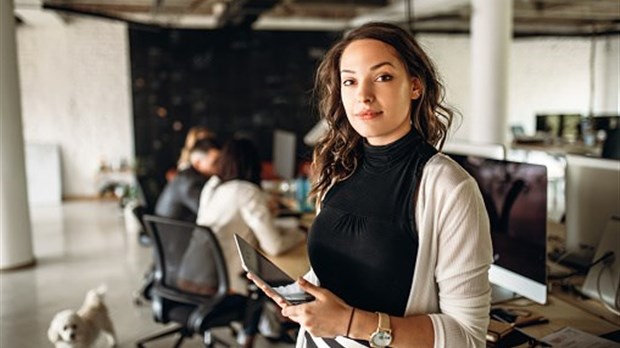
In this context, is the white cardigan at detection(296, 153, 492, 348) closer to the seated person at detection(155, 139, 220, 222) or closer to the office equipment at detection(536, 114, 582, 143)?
the seated person at detection(155, 139, 220, 222)

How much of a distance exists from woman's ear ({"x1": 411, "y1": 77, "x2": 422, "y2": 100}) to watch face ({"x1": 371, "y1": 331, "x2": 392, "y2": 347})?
489mm

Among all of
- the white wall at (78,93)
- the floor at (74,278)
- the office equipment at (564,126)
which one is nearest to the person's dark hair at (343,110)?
the floor at (74,278)

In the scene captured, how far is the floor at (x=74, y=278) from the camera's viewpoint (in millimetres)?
3889

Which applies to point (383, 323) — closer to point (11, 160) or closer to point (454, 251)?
point (454, 251)

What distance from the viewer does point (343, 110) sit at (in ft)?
4.58

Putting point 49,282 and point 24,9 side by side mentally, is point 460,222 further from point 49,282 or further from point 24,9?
point 24,9

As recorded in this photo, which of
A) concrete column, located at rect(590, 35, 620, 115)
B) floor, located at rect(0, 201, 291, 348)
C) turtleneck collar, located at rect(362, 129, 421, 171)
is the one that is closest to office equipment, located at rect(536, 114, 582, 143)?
concrete column, located at rect(590, 35, 620, 115)

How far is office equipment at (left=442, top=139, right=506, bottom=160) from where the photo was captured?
2.33 m

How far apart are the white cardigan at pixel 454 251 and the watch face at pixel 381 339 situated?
92 millimetres

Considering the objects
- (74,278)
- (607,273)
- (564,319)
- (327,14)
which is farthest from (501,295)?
(327,14)

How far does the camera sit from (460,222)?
1.11 metres

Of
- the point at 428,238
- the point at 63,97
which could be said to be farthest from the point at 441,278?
the point at 63,97

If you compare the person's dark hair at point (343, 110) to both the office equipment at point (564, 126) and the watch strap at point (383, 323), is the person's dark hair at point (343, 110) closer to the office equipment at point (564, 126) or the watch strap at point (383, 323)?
the watch strap at point (383, 323)

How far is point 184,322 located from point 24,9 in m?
6.14
